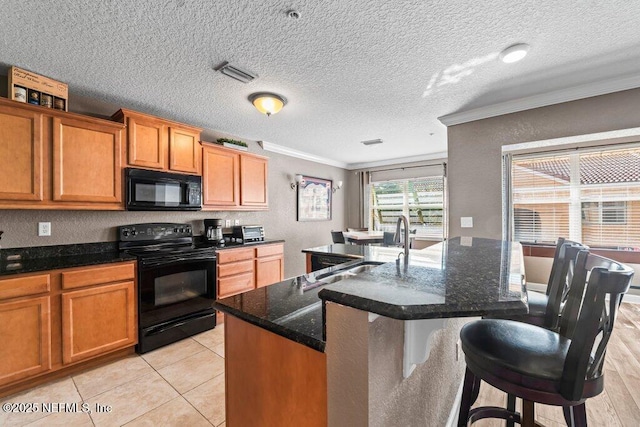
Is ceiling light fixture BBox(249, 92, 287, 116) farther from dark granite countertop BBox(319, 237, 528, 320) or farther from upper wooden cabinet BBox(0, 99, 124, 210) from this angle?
dark granite countertop BBox(319, 237, 528, 320)

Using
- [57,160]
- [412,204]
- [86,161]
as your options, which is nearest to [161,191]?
[86,161]

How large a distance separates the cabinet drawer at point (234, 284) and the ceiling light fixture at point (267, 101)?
2.02 m

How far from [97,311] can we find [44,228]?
37.4 inches

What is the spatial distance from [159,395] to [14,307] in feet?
3.94

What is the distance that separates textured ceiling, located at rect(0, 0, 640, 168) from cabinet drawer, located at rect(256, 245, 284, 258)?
5.93ft

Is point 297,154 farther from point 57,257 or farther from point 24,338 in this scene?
point 24,338

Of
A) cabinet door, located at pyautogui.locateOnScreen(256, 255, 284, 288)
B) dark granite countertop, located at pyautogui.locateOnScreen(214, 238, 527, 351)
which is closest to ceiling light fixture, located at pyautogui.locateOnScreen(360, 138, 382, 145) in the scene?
cabinet door, located at pyautogui.locateOnScreen(256, 255, 284, 288)

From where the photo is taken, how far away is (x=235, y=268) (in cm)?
335

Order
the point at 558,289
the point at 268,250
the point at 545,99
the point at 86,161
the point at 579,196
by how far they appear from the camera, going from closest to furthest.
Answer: the point at 558,289, the point at 86,161, the point at 545,99, the point at 268,250, the point at 579,196

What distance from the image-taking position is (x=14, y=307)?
74.9 inches

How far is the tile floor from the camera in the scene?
1.74 m

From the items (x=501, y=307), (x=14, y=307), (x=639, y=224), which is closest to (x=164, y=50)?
(x=14, y=307)

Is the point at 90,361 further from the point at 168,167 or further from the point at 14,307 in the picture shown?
the point at 168,167

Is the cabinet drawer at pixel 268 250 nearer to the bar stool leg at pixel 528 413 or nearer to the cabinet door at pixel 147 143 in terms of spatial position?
the cabinet door at pixel 147 143
